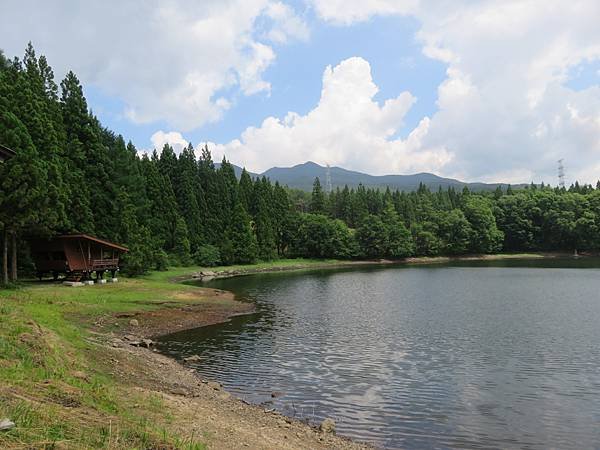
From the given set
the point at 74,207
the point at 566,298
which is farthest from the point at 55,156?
the point at 566,298

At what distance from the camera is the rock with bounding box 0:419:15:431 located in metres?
6.96

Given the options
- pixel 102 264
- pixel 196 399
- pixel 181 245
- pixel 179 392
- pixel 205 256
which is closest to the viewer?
pixel 196 399

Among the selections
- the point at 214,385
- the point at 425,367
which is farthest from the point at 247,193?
the point at 214,385

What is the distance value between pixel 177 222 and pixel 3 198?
48.1 meters

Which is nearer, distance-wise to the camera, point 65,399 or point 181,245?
point 65,399

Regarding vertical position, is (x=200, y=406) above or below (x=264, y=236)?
below

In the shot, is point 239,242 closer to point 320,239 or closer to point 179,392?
point 320,239

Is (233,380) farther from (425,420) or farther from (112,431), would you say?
(112,431)

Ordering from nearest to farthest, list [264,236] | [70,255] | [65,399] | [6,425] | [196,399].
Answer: [6,425] < [65,399] < [196,399] < [70,255] < [264,236]

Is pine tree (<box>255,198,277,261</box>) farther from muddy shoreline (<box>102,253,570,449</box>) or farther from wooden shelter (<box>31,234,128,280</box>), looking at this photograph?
muddy shoreline (<box>102,253,570,449</box>)

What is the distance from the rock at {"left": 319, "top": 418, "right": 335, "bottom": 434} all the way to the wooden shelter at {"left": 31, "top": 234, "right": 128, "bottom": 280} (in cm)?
3342

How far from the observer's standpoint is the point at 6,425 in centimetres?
700

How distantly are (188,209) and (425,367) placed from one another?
2783 inches

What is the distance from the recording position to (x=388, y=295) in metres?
48.4
